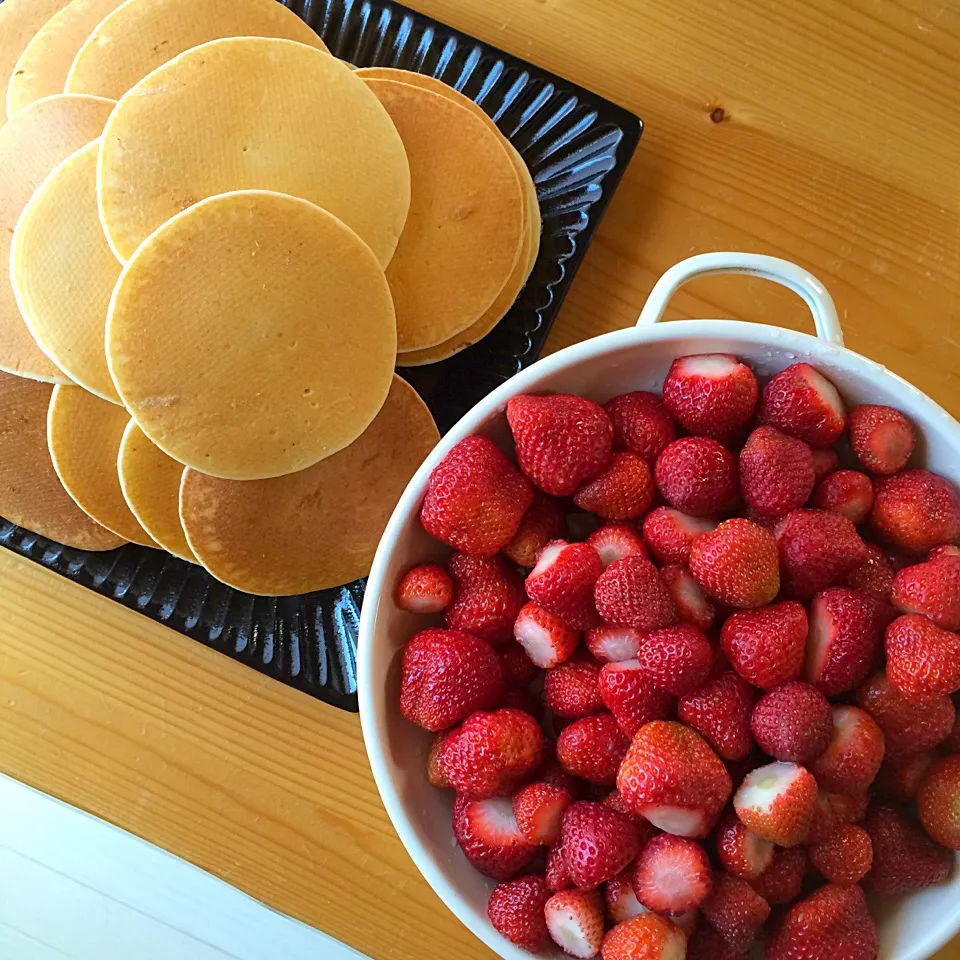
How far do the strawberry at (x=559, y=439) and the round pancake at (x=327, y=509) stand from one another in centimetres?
23

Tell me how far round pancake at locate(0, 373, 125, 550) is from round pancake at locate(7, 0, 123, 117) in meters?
0.29

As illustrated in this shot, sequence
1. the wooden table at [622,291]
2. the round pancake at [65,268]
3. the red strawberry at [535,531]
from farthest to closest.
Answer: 1. the wooden table at [622,291]
2. the round pancake at [65,268]
3. the red strawberry at [535,531]

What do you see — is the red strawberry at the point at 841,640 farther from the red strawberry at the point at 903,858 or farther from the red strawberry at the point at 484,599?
the red strawberry at the point at 484,599

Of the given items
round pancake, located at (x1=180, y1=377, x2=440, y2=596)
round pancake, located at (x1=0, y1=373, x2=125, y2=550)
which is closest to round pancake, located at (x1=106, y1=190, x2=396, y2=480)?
round pancake, located at (x1=180, y1=377, x2=440, y2=596)

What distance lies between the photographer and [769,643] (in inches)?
25.2

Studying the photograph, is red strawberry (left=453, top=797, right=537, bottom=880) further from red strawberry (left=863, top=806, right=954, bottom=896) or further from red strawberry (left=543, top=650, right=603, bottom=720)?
red strawberry (left=863, top=806, right=954, bottom=896)

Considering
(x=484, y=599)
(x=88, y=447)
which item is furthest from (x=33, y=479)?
(x=484, y=599)

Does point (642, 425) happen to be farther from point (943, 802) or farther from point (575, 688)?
point (943, 802)

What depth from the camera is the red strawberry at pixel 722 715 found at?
2.15 ft

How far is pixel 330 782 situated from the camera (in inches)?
39.3

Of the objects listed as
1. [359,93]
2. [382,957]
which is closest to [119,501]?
[359,93]

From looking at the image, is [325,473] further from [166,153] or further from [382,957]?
[382,957]

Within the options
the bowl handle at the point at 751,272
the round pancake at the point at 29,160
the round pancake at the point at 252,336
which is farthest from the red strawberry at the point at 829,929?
the round pancake at the point at 29,160

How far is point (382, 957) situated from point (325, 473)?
1.84 ft
